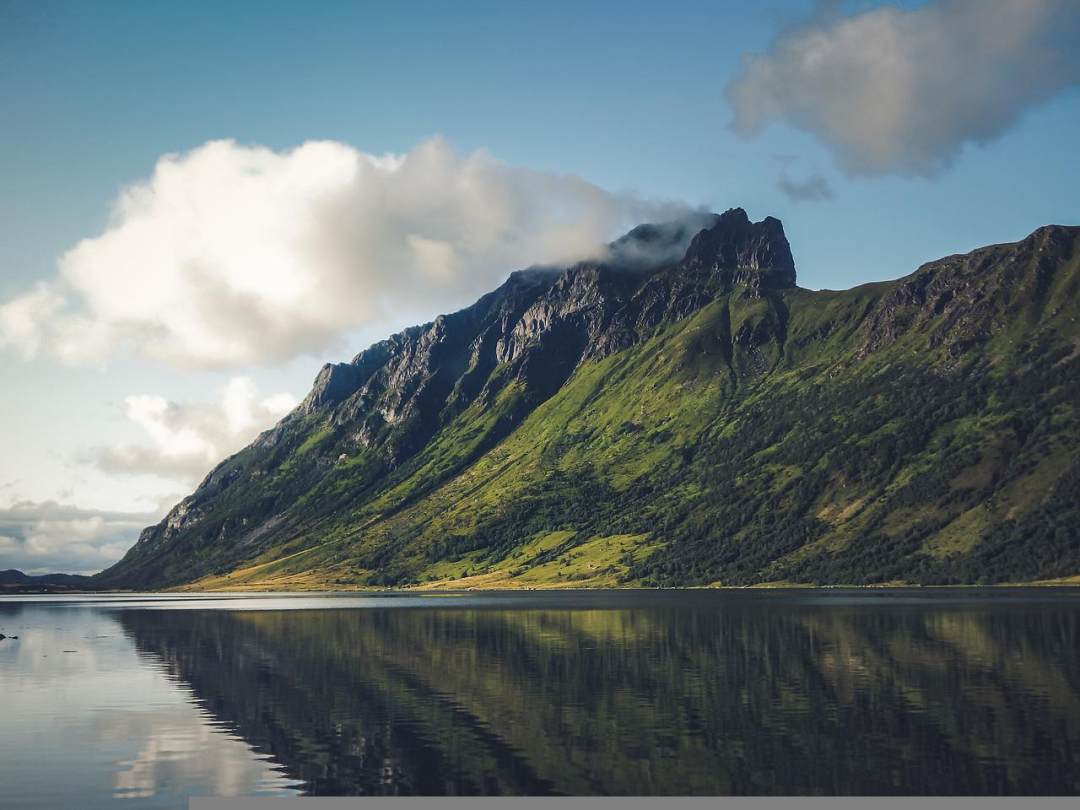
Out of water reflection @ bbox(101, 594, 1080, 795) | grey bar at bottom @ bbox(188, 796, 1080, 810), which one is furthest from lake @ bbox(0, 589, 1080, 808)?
grey bar at bottom @ bbox(188, 796, 1080, 810)

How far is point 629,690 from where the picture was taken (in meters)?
74.6

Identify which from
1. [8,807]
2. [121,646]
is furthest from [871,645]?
[121,646]

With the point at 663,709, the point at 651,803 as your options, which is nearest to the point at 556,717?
the point at 663,709

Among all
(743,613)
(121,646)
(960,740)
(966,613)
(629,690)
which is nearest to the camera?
(960,740)

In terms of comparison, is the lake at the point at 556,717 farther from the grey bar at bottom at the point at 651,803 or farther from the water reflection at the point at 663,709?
the grey bar at bottom at the point at 651,803

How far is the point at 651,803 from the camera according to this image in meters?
38.9

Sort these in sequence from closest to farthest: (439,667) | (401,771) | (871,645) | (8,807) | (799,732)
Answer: (8,807) → (401,771) → (799,732) → (439,667) → (871,645)

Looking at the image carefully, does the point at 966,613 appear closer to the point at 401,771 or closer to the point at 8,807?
the point at 401,771

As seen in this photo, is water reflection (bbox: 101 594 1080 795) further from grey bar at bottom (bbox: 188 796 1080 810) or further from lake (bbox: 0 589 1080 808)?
grey bar at bottom (bbox: 188 796 1080 810)

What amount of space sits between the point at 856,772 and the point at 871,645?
210 feet

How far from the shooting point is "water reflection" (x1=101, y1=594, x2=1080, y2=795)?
45406 millimetres

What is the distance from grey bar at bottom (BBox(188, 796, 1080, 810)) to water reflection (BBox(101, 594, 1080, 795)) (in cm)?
274

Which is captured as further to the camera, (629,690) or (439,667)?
(439,667)

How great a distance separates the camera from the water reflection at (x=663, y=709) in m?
45.4
